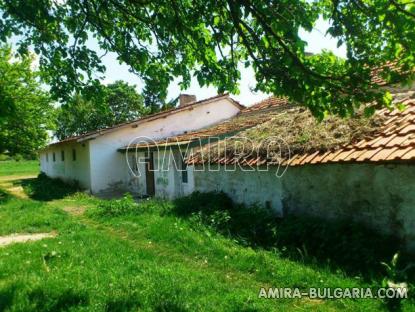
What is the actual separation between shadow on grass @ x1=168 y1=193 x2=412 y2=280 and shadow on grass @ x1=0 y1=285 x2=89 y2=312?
3590 millimetres

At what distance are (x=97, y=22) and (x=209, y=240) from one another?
4695 mm

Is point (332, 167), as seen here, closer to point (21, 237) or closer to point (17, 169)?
point (21, 237)

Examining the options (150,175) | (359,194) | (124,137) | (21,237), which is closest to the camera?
(359,194)

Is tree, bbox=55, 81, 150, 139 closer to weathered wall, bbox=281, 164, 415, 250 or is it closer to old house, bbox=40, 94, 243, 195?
old house, bbox=40, 94, 243, 195

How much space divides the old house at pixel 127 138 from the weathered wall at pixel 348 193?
9.60m

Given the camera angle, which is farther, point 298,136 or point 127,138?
point 127,138

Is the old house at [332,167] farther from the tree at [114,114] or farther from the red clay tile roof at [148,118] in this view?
the tree at [114,114]

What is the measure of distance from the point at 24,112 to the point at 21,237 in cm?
1309

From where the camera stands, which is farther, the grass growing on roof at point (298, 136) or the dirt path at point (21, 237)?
the dirt path at point (21, 237)

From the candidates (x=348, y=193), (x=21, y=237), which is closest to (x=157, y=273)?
(x=348, y=193)

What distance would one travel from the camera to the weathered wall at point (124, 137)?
778 inches

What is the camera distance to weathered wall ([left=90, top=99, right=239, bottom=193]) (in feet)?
64.8

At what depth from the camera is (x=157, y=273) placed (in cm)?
582

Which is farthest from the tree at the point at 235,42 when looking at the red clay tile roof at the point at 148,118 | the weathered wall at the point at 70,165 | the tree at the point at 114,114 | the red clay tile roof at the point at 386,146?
the tree at the point at 114,114
